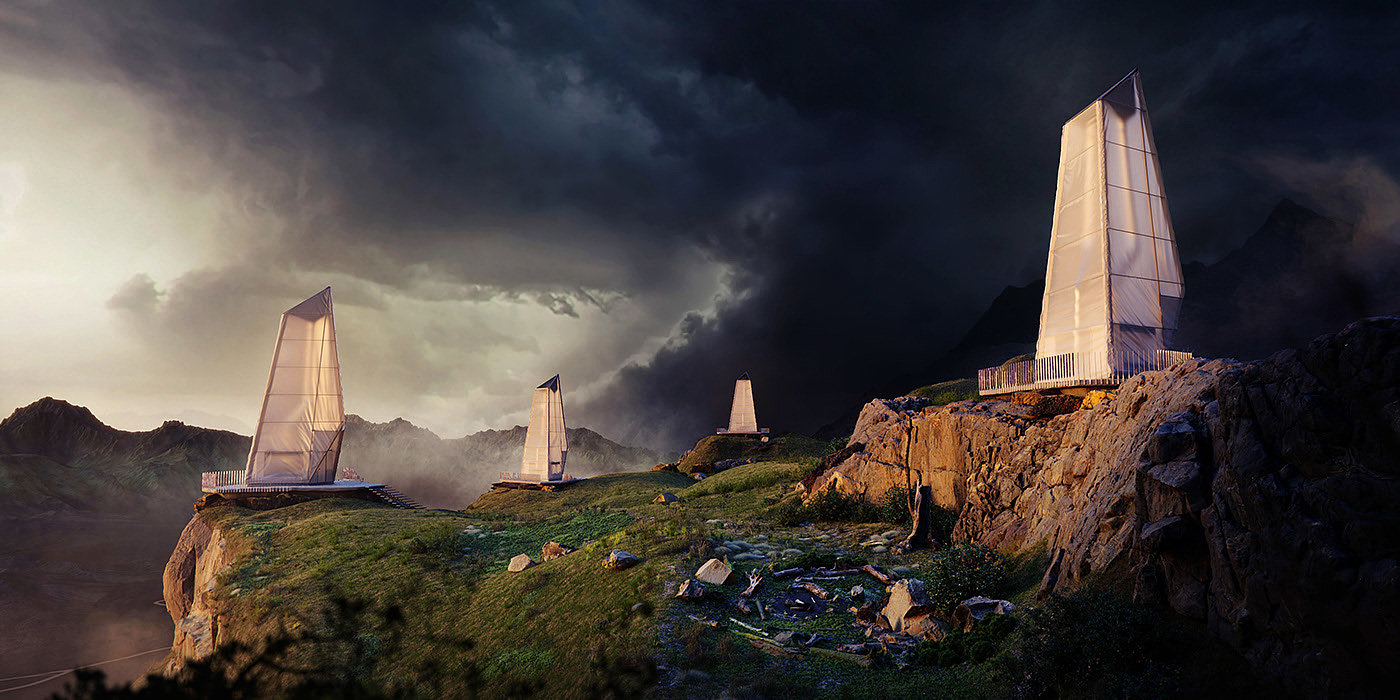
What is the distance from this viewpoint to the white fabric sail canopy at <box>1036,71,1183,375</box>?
20.2 metres

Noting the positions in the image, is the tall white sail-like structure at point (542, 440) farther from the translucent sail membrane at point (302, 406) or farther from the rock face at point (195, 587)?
the rock face at point (195, 587)

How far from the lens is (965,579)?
11211mm

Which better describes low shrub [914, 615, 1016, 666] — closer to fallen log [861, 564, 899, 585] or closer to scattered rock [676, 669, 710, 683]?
fallen log [861, 564, 899, 585]

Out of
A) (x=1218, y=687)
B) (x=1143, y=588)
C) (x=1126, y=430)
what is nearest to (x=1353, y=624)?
(x=1218, y=687)

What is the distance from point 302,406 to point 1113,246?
37.6 m

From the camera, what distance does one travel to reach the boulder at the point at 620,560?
1383 cm

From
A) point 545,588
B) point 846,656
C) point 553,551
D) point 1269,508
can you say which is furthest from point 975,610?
point 553,551

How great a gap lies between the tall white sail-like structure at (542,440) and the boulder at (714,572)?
31126 millimetres

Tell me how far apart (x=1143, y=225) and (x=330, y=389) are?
38.0 meters

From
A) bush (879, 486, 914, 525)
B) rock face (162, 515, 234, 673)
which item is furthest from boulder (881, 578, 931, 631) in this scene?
rock face (162, 515, 234, 673)

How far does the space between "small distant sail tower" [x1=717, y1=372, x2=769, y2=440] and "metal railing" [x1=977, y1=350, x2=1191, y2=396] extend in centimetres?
3935

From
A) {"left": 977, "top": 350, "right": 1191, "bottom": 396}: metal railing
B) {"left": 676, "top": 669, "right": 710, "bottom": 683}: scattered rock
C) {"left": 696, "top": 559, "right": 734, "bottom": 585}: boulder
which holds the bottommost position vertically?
{"left": 676, "top": 669, "right": 710, "bottom": 683}: scattered rock

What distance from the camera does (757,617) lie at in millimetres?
11242

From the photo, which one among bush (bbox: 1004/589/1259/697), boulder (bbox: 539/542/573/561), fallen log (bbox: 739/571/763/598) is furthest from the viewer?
boulder (bbox: 539/542/573/561)
